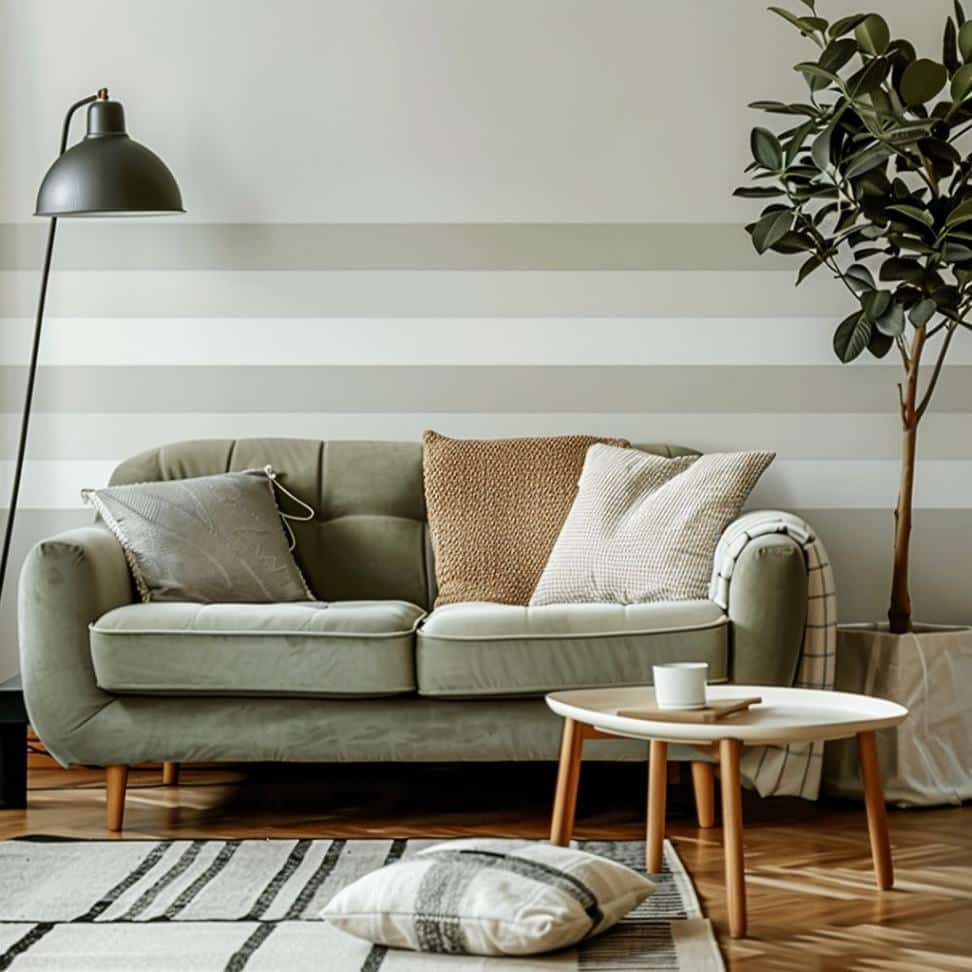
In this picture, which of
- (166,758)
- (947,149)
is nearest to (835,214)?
(947,149)

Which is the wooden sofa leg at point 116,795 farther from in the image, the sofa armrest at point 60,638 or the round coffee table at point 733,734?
the round coffee table at point 733,734

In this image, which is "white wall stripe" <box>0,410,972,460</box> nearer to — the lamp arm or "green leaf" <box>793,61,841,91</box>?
the lamp arm

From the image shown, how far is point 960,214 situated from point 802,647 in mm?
1047

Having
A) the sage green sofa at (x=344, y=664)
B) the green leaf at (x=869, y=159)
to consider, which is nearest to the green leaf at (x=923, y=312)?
the green leaf at (x=869, y=159)

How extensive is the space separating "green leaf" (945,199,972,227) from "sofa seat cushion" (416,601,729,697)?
1066 millimetres

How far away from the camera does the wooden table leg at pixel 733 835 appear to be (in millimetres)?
2695

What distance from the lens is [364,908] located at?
8.53ft

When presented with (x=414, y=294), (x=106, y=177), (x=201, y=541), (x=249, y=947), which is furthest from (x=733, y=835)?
(x=106, y=177)

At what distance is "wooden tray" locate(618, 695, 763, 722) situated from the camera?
276 centimetres

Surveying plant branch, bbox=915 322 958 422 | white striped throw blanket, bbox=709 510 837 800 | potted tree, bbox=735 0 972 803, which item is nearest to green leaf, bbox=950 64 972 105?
potted tree, bbox=735 0 972 803

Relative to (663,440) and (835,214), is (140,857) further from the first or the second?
(835,214)

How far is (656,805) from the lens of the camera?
122 inches

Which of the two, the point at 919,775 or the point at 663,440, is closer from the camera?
the point at 919,775

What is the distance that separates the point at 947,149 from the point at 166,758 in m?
2.24
